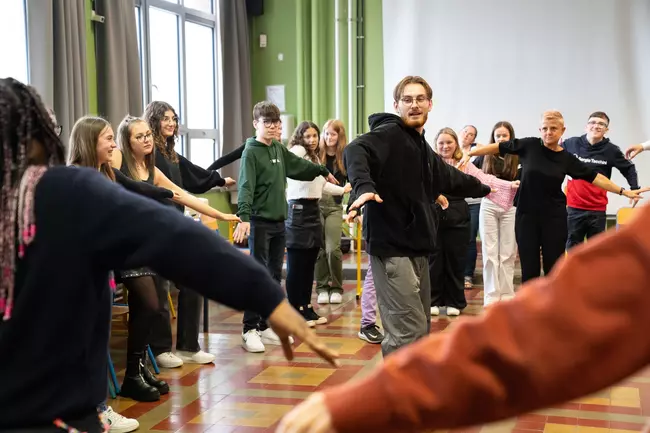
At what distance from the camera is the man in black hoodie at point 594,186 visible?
6.92 meters

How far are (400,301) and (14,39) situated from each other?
479 centimetres

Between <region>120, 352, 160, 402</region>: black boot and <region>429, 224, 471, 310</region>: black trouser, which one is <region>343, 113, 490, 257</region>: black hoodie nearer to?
<region>120, 352, 160, 402</region>: black boot

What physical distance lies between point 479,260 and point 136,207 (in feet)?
25.3

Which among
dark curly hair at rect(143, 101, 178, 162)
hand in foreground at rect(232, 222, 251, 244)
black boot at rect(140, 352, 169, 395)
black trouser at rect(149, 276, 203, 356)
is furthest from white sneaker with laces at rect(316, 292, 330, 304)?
black boot at rect(140, 352, 169, 395)

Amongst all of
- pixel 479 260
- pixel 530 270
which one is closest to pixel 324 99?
pixel 479 260

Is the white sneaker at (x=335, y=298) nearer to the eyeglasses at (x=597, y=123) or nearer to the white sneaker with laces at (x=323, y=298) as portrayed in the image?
the white sneaker with laces at (x=323, y=298)

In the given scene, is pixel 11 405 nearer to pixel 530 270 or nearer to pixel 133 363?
pixel 133 363

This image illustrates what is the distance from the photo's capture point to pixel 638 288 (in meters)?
0.72

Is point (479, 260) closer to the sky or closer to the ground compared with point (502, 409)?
closer to the ground

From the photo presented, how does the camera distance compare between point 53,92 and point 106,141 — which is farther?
point 53,92

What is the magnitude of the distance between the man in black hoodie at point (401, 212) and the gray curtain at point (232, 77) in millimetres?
6339

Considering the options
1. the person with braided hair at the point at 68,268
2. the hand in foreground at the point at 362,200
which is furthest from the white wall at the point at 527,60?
the person with braided hair at the point at 68,268

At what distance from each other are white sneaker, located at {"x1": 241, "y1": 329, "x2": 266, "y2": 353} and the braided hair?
380cm

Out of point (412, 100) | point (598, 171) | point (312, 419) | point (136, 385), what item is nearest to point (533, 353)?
point (312, 419)
